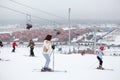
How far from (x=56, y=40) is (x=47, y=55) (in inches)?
1442

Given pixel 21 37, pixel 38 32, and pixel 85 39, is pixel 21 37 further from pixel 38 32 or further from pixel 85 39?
pixel 85 39

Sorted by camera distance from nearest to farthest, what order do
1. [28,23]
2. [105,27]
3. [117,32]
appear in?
[28,23] < [117,32] < [105,27]

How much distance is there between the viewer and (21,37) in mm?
48438

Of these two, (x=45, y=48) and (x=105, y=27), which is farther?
(x=105, y=27)

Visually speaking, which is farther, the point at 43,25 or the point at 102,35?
the point at 43,25

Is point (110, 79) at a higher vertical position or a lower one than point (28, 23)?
lower

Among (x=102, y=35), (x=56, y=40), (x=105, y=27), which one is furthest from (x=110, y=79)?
(x=105, y=27)

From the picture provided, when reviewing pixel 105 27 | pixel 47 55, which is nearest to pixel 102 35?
pixel 105 27

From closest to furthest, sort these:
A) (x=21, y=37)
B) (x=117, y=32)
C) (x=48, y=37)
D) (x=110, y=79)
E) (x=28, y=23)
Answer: (x=110, y=79) < (x=48, y=37) < (x=28, y=23) < (x=117, y=32) < (x=21, y=37)

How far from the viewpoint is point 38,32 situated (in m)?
50.0

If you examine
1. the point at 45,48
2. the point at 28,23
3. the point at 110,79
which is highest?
the point at 28,23

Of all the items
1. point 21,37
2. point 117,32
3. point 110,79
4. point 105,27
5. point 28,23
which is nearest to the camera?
point 110,79

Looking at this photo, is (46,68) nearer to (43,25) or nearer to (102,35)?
(102,35)

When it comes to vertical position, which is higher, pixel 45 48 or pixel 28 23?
pixel 28 23
